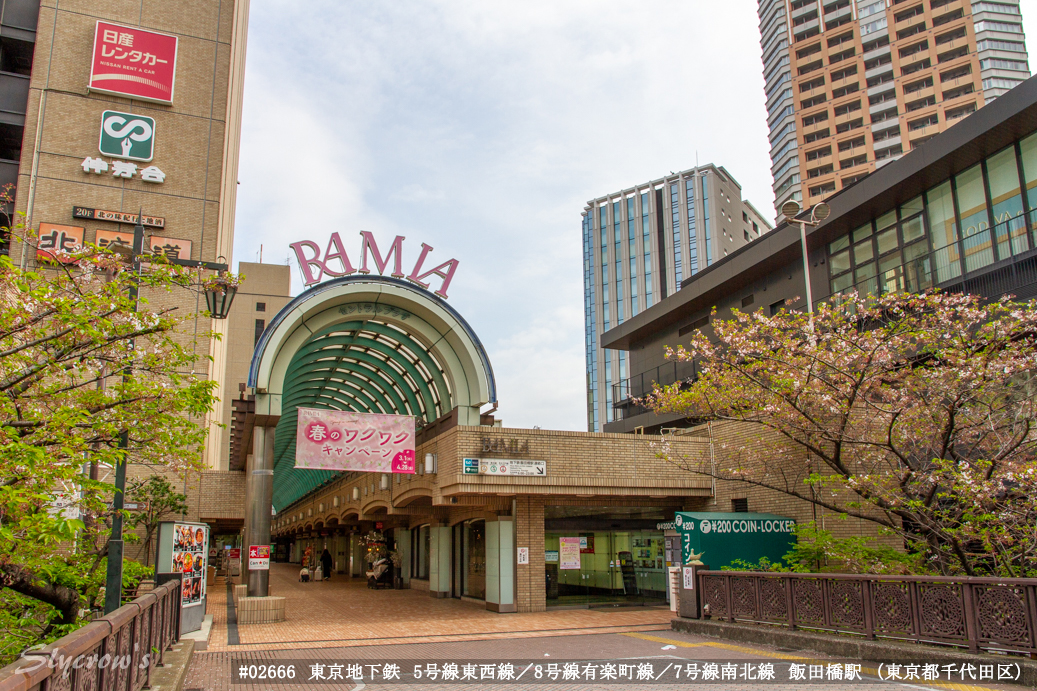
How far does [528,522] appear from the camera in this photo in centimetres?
1981

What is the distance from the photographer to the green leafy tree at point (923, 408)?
38.4 feet

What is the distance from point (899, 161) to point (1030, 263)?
5349 millimetres

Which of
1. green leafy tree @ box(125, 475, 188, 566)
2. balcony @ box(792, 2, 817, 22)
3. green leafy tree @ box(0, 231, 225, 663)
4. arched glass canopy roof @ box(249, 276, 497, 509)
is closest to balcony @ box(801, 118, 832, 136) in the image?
balcony @ box(792, 2, 817, 22)

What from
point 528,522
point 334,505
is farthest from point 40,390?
point 334,505

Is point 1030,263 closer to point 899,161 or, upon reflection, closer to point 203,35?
point 899,161

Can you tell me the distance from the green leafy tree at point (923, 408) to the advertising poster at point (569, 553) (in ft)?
22.9

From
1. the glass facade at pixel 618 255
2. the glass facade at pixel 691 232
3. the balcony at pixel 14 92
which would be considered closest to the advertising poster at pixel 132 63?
the balcony at pixel 14 92

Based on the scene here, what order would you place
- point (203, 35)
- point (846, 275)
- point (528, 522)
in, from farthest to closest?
point (203, 35) < point (846, 275) < point (528, 522)

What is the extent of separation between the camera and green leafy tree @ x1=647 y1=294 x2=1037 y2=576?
11.7 metres

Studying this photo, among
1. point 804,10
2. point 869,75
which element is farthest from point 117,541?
point 804,10

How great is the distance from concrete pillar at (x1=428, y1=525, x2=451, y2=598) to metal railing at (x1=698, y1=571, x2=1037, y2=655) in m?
11.7

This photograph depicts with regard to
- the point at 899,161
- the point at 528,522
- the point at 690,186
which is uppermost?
the point at 690,186

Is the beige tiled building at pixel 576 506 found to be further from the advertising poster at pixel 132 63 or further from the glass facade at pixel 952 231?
the advertising poster at pixel 132 63

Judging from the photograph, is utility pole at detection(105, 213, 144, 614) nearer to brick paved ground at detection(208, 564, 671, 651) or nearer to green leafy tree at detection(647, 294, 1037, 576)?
brick paved ground at detection(208, 564, 671, 651)
